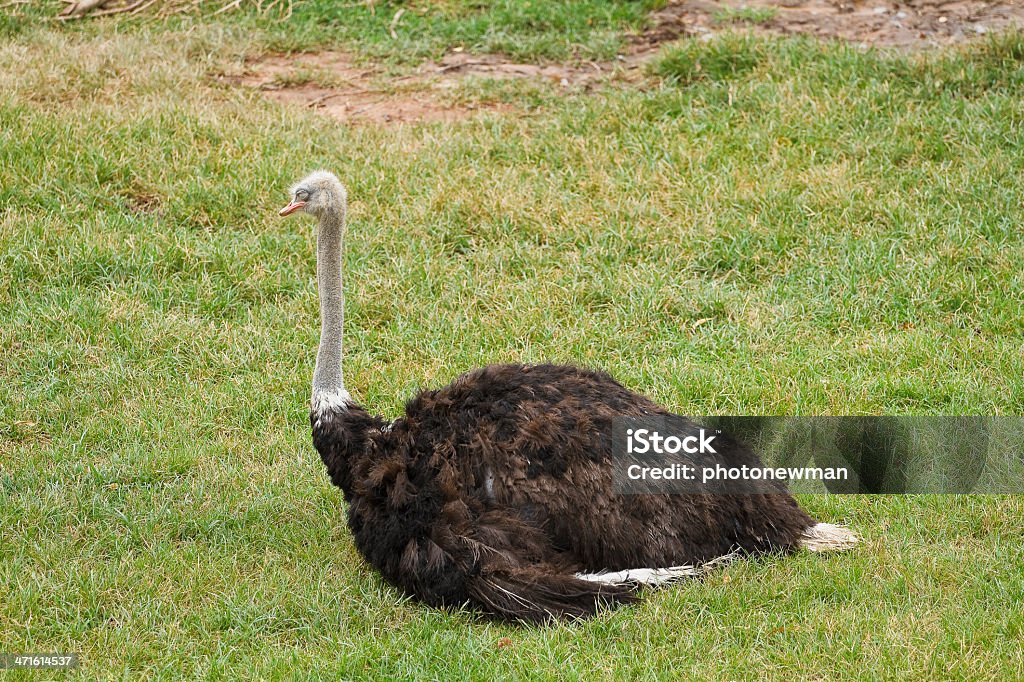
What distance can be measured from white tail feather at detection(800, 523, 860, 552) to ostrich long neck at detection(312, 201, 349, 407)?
1832 mm

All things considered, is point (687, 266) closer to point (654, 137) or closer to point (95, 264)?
point (654, 137)

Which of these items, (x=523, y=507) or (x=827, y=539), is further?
(x=827, y=539)

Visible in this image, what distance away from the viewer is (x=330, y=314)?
17.4ft

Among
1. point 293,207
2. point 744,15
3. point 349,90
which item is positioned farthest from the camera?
point 744,15

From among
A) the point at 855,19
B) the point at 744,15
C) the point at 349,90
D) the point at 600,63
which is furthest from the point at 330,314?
the point at 855,19

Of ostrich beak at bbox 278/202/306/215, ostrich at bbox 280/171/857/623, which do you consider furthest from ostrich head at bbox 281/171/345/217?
ostrich at bbox 280/171/857/623

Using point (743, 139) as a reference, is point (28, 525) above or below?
below

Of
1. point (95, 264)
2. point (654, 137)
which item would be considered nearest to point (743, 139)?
point (654, 137)

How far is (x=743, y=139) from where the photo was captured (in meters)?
8.73

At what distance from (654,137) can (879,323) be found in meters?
2.47

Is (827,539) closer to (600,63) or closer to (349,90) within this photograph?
(600,63)

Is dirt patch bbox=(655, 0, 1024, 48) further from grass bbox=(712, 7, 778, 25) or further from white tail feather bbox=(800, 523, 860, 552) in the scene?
white tail feather bbox=(800, 523, 860, 552)

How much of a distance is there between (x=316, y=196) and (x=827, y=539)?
2.37 meters

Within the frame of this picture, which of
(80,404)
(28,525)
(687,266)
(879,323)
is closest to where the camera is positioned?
(28,525)
